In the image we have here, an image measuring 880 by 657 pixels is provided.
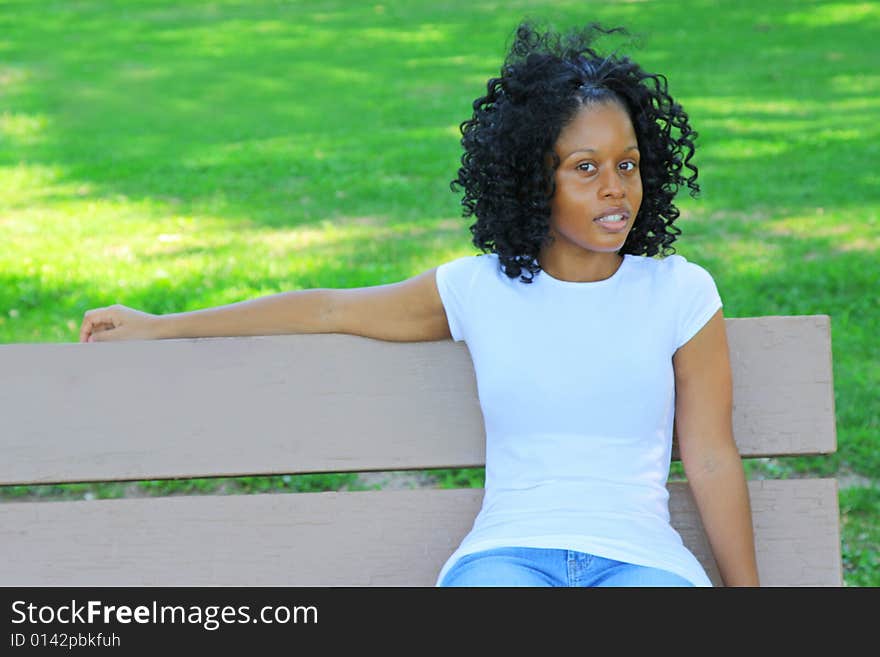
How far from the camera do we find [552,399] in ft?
8.15

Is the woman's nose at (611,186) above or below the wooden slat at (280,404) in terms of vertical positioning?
above

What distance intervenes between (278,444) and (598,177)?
2.78ft

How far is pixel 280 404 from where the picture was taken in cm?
268

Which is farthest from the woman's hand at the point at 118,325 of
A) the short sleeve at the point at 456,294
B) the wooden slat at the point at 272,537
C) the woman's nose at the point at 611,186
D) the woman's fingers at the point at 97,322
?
the woman's nose at the point at 611,186

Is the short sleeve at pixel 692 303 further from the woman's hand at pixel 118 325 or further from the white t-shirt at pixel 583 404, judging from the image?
the woman's hand at pixel 118 325

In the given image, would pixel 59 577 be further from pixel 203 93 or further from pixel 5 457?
pixel 203 93

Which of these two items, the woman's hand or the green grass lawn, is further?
the green grass lawn

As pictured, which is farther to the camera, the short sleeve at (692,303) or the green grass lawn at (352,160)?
the green grass lawn at (352,160)

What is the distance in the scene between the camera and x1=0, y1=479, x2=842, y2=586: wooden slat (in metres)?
2.66

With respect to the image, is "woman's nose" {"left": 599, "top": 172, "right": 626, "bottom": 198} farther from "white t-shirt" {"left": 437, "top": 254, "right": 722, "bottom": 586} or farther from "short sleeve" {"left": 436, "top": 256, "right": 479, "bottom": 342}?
"short sleeve" {"left": 436, "top": 256, "right": 479, "bottom": 342}

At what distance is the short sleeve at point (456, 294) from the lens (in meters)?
2.61

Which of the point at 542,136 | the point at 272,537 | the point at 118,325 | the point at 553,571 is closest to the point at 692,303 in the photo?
the point at 542,136

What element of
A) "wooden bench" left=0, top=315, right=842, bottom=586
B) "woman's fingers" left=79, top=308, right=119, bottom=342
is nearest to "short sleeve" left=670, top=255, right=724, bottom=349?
"wooden bench" left=0, top=315, right=842, bottom=586

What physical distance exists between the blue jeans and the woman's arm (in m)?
0.19
